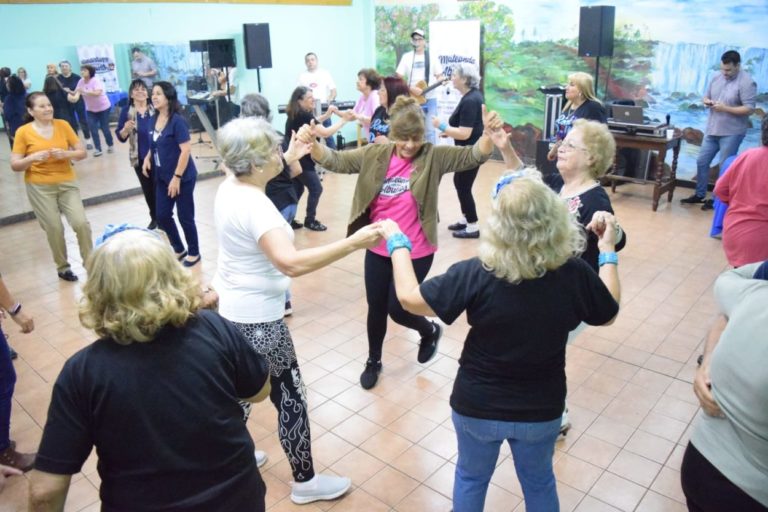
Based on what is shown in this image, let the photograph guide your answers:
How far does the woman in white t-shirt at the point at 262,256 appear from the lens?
7.21ft

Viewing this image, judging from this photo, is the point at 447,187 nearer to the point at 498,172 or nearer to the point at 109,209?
the point at 498,172

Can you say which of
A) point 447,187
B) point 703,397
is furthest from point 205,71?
point 703,397

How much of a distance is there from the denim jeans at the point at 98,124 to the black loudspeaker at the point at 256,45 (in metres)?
1.99

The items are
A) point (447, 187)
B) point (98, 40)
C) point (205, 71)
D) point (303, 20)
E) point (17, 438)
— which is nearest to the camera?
point (17, 438)

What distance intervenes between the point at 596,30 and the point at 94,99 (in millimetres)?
6129

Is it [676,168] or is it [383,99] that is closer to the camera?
[383,99]

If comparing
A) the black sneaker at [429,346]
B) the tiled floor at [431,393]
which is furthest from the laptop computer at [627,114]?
the black sneaker at [429,346]

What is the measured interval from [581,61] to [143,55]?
5.60m

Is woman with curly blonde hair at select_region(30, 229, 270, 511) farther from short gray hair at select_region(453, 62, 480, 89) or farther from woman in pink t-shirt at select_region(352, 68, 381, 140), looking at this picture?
woman in pink t-shirt at select_region(352, 68, 381, 140)

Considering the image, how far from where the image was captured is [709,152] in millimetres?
6898

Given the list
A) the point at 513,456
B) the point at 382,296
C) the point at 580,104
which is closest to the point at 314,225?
the point at 580,104

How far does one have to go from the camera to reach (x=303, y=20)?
31.5ft

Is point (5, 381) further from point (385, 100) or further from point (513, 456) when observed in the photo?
point (385, 100)

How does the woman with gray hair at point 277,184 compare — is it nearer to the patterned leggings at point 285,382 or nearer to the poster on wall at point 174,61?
the patterned leggings at point 285,382
